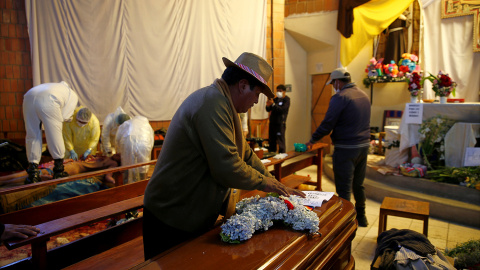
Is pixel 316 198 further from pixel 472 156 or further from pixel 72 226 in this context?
pixel 472 156

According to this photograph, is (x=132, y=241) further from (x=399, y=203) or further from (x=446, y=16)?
(x=446, y=16)

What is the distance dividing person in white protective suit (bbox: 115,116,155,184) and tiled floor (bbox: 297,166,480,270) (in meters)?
2.58

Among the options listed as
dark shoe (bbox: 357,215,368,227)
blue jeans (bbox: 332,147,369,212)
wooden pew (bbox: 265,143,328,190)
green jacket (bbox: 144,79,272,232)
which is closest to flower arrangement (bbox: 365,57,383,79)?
wooden pew (bbox: 265,143,328,190)

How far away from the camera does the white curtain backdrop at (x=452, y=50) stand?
6.54 metres

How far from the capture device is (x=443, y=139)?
4.57 metres

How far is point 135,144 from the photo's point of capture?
3709mm

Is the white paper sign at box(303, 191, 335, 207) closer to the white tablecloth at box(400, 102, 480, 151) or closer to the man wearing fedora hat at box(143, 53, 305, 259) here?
the man wearing fedora hat at box(143, 53, 305, 259)

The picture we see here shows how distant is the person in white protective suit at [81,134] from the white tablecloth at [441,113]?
15.7 feet

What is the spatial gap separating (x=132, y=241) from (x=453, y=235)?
3393mm

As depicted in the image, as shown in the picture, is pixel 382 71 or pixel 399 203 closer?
pixel 399 203

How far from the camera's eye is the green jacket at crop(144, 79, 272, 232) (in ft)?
4.50

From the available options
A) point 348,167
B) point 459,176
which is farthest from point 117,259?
point 459,176

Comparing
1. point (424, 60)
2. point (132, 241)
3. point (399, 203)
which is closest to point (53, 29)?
point (132, 241)

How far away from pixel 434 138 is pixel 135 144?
13.8ft
